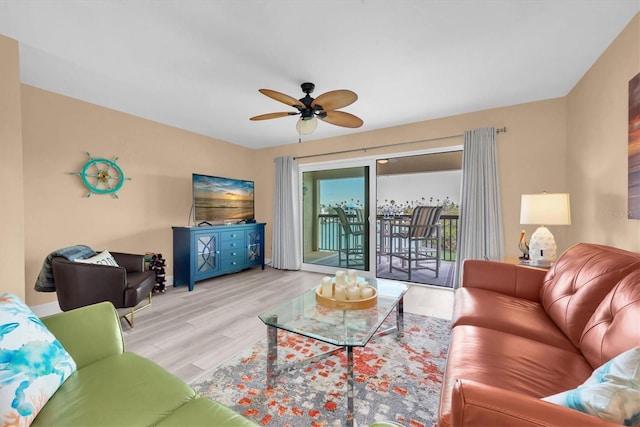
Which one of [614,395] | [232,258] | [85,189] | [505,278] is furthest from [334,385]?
[85,189]

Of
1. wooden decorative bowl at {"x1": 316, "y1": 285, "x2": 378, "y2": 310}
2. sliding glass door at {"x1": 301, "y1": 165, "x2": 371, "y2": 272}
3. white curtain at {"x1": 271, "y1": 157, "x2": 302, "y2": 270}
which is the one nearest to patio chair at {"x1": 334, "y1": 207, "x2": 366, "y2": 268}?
sliding glass door at {"x1": 301, "y1": 165, "x2": 371, "y2": 272}

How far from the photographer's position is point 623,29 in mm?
1754

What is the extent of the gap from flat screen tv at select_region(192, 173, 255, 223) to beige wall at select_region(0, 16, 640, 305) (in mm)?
302

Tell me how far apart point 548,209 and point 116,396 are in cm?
297

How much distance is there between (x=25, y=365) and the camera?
2.77 feet

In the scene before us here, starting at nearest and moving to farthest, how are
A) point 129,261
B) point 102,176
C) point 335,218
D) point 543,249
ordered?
point 543,249
point 129,261
point 102,176
point 335,218

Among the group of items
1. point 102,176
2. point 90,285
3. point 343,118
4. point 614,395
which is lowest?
point 90,285

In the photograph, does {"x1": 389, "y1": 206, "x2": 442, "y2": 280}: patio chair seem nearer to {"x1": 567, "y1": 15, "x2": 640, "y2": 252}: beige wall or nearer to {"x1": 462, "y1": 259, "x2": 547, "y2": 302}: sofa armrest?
{"x1": 567, "y1": 15, "x2": 640, "y2": 252}: beige wall

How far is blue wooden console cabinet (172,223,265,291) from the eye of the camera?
11.6 ft

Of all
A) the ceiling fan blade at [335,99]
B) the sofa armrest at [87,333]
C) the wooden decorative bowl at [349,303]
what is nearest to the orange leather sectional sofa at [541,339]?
the wooden decorative bowl at [349,303]

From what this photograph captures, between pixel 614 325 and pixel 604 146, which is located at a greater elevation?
pixel 604 146

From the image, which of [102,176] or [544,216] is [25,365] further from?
[544,216]

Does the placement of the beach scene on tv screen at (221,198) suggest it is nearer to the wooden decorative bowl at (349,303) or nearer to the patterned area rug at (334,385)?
the patterned area rug at (334,385)

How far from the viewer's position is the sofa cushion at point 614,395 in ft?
1.96
